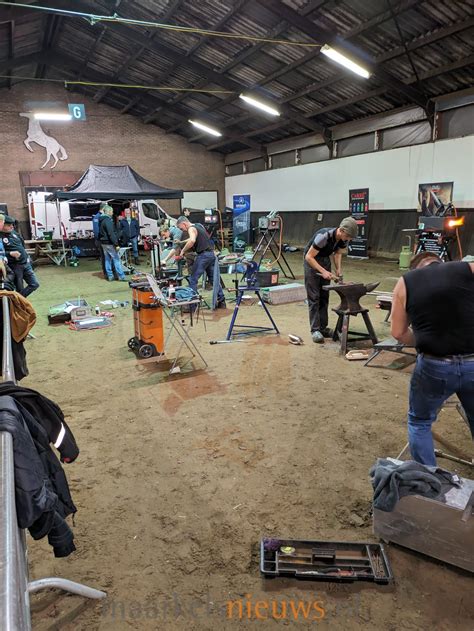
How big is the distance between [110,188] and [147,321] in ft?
24.0

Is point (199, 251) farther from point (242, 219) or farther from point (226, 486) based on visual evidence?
point (242, 219)

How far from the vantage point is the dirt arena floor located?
2070 millimetres

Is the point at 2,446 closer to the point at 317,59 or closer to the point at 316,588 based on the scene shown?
the point at 316,588

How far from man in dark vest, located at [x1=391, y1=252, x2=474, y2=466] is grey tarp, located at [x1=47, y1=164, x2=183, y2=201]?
10.2m

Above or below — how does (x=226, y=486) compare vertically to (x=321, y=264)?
below

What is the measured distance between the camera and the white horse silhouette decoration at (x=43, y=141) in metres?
17.9

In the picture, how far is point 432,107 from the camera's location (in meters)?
11.7

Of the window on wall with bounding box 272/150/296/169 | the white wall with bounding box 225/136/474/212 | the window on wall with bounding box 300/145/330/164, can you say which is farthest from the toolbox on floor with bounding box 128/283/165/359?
the window on wall with bounding box 272/150/296/169

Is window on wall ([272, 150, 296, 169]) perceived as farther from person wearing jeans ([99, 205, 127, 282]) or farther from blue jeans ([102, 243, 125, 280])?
blue jeans ([102, 243, 125, 280])

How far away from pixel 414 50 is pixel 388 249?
577 cm

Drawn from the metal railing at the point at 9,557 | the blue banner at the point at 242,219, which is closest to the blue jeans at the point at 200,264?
the metal railing at the point at 9,557

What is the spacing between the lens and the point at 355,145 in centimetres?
1488

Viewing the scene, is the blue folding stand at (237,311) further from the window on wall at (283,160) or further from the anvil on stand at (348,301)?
the window on wall at (283,160)

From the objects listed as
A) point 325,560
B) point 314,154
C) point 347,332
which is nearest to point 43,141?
point 314,154
